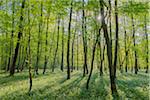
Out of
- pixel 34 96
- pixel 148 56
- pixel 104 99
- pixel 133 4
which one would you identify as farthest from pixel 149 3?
pixel 148 56

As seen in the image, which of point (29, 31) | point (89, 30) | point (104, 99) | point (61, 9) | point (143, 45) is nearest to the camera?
point (104, 99)

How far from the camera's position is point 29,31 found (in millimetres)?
18641

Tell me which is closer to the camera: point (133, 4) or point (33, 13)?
point (133, 4)

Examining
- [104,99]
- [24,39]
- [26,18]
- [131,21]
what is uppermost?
[131,21]

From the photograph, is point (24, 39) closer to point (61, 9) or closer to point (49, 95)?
point (61, 9)

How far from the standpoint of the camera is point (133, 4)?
55.4 feet

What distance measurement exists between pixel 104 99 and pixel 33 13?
30.7 feet

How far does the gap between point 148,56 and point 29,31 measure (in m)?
34.2

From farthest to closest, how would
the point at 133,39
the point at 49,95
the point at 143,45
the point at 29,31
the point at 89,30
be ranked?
1. the point at 143,45
2. the point at 133,39
3. the point at 89,30
4. the point at 29,31
5. the point at 49,95

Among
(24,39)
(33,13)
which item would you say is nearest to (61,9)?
(33,13)

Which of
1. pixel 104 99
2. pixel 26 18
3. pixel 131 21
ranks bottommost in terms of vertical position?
pixel 104 99

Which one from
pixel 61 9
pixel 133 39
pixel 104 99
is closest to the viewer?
pixel 104 99

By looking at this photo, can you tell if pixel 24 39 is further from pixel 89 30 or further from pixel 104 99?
pixel 104 99

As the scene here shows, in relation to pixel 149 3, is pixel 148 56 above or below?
below
